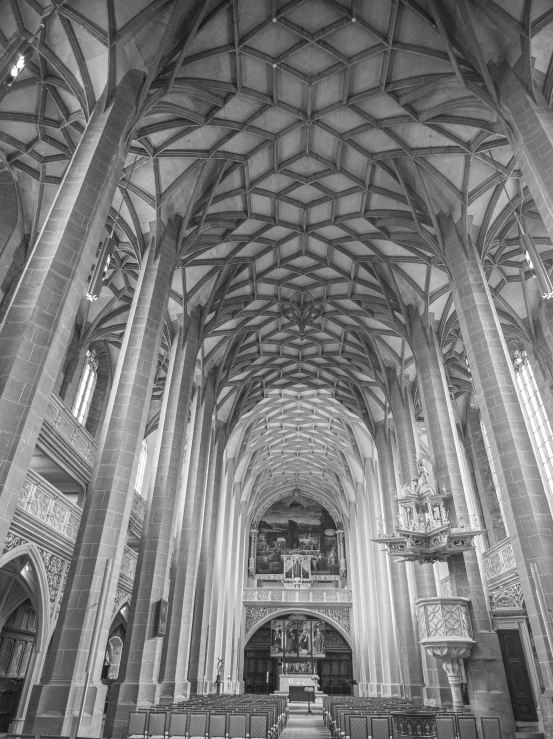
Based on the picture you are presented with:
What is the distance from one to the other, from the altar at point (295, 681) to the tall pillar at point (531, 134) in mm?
33360

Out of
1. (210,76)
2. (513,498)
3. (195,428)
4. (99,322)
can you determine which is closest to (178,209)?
(210,76)

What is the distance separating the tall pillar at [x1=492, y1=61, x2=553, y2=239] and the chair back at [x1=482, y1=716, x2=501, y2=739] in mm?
9770

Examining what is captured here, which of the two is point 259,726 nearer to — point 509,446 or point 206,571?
point 509,446

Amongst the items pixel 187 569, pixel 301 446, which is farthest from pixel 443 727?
pixel 301 446

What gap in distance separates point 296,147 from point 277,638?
37.1 m

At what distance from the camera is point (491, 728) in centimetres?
1021

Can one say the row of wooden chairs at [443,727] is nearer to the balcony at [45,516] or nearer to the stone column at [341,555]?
the balcony at [45,516]

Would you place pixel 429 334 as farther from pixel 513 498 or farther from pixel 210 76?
pixel 210 76

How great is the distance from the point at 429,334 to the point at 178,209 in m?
10.9

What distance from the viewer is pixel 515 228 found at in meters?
18.7

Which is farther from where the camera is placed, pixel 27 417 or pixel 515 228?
pixel 515 228

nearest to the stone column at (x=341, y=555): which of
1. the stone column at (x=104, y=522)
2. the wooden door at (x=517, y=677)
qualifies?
the wooden door at (x=517, y=677)

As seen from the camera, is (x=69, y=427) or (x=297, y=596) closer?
(x=69, y=427)

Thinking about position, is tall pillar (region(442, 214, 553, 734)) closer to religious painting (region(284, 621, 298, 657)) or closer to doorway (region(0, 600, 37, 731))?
doorway (region(0, 600, 37, 731))
